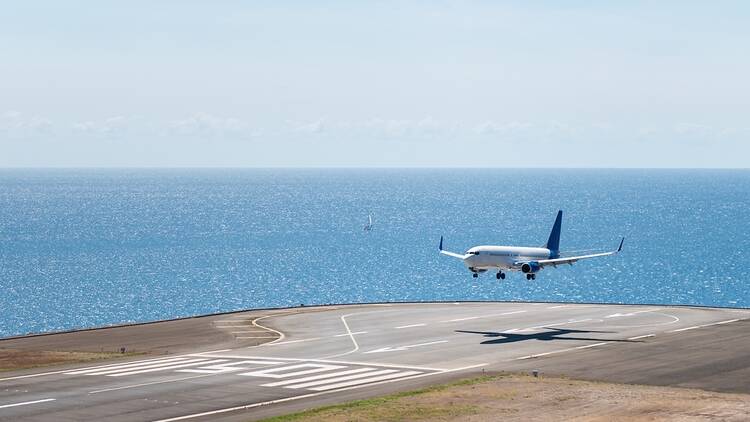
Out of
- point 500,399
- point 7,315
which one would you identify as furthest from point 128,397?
point 7,315

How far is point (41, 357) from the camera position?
3027 inches

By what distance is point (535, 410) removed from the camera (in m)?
56.3

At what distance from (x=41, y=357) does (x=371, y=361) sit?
913 inches

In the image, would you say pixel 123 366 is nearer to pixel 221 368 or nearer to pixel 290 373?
pixel 221 368

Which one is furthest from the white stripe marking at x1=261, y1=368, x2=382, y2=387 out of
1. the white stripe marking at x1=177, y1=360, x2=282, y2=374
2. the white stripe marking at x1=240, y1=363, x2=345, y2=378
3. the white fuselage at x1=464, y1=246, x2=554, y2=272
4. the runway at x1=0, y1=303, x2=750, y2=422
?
the white fuselage at x1=464, y1=246, x2=554, y2=272

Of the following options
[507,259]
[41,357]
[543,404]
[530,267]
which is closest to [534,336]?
[507,259]

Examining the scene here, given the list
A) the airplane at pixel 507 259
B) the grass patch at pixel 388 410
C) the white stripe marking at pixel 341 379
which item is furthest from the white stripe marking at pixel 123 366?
the airplane at pixel 507 259

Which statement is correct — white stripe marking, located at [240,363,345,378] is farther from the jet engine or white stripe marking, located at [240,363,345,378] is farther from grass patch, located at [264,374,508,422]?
the jet engine

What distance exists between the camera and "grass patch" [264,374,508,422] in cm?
5391

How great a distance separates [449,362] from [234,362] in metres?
14.5

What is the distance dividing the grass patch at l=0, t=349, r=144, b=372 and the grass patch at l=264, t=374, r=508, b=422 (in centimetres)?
2559

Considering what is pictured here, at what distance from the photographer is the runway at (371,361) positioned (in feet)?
193

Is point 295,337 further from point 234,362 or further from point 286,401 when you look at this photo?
point 286,401

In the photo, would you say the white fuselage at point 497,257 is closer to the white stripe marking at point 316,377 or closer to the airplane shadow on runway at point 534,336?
the airplane shadow on runway at point 534,336
